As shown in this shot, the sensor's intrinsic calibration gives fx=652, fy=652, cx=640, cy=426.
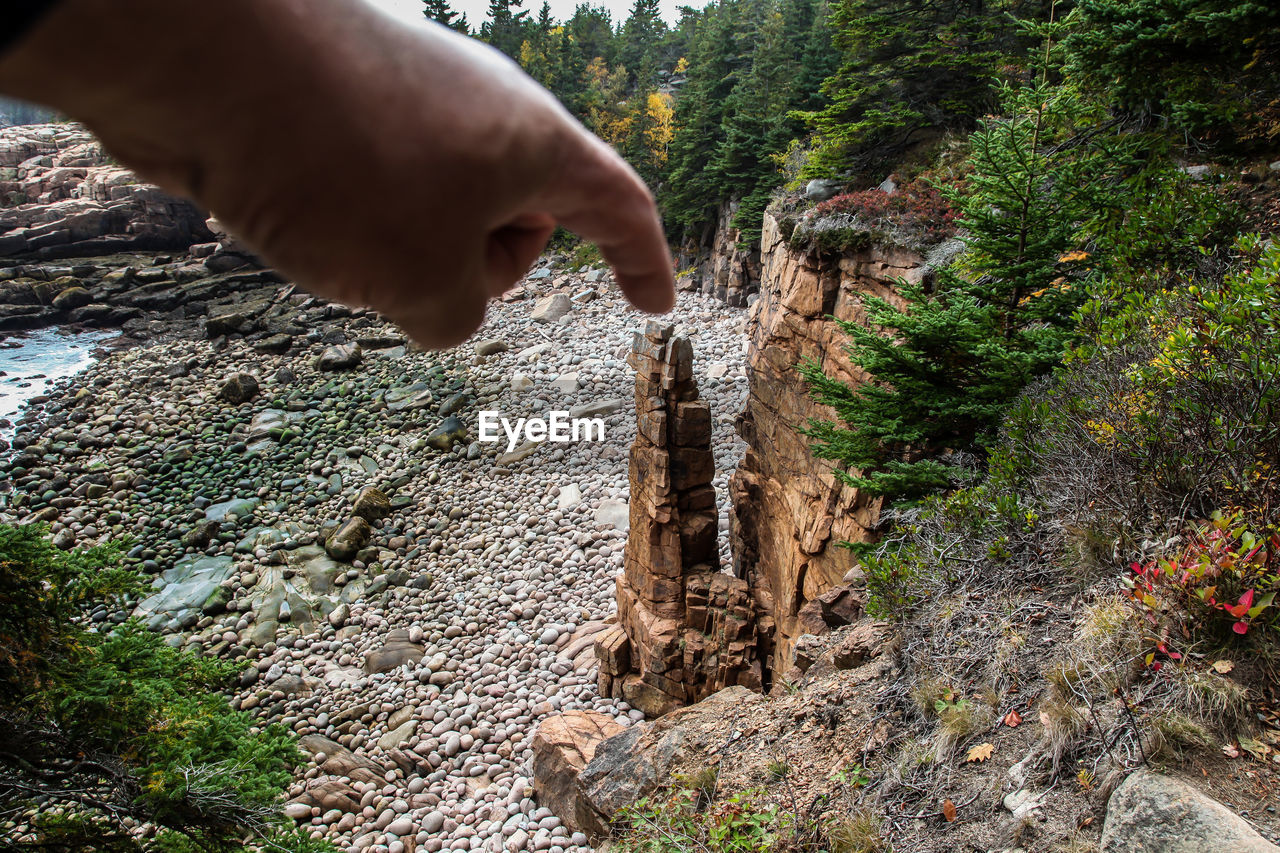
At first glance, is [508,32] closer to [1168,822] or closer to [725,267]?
[725,267]

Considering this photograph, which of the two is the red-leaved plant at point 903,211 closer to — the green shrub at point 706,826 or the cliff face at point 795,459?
the cliff face at point 795,459

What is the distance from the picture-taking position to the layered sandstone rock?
29234mm

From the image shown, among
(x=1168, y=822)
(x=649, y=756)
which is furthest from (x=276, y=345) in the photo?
(x=1168, y=822)

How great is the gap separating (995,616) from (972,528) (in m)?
0.94

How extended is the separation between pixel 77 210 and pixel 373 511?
27372 mm

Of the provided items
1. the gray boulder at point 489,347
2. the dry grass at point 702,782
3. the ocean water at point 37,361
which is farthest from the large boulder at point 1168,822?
the ocean water at point 37,361

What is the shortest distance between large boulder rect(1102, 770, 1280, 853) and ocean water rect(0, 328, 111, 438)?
26.5 metres

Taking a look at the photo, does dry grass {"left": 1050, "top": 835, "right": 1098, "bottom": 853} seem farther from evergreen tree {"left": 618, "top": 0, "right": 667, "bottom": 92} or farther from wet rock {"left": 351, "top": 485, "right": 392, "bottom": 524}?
evergreen tree {"left": 618, "top": 0, "right": 667, "bottom": 92}

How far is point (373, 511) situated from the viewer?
48.8ft

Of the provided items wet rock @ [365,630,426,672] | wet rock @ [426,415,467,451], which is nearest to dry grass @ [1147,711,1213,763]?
wet rock @ [365,630,426,672]

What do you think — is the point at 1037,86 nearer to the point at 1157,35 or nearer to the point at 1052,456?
the point at 1157,35

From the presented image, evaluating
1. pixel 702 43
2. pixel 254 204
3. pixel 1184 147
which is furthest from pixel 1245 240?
pixel 702 43

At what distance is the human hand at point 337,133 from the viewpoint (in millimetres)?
517

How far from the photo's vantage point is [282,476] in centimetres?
1694
